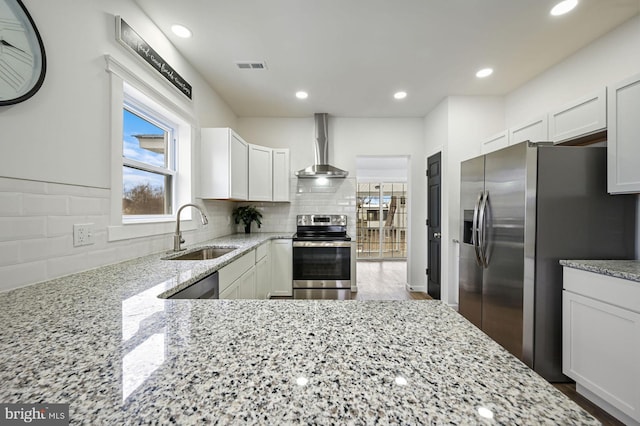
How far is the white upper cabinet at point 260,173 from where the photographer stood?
334cm

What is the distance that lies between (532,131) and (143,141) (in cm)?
333

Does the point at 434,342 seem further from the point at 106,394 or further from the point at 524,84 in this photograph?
the point at 524,84

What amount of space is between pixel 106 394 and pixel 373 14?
7.76 feet

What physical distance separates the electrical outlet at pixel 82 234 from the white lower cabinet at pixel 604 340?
289 cm

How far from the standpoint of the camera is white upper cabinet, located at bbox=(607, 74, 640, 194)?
1.50 meters

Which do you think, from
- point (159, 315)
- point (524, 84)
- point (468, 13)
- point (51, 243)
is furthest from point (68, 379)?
point (524, 84)

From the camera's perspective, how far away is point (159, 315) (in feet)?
2.46

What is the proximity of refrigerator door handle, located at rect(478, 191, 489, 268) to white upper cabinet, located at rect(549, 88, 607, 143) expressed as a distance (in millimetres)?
687

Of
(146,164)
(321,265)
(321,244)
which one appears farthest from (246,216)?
(146,164)

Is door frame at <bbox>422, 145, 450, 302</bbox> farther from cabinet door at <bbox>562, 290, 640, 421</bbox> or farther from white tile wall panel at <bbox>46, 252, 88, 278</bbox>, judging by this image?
white tile wall panel at <bbox>46, 252, 88, 278</bbox>

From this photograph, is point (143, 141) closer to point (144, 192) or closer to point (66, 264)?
point (144, 192)

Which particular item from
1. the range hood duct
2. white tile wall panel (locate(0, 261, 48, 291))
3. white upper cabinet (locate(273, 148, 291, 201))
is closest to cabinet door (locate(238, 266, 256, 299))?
white tile wall panel (locate(0, 261, 48, 291))

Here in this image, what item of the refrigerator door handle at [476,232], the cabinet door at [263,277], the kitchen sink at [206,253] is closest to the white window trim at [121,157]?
the kitchen sink at [206,253]

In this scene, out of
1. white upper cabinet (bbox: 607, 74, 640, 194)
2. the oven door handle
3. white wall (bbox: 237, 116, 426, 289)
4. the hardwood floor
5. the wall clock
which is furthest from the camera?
white wall (bbox: 237, 116, 426, 289)
